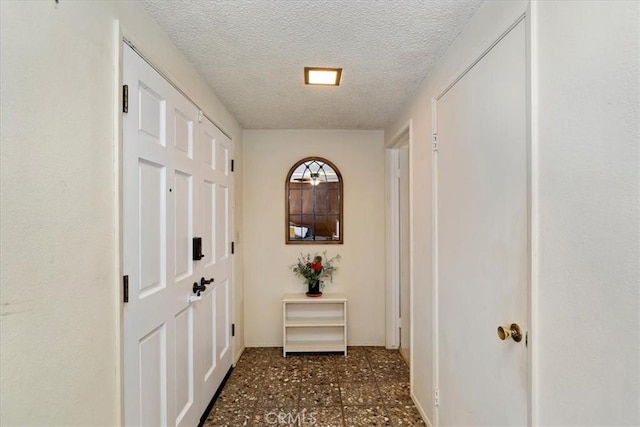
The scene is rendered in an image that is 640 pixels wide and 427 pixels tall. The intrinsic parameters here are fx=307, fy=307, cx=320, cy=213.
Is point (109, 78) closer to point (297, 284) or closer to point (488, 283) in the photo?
point (488, 283)

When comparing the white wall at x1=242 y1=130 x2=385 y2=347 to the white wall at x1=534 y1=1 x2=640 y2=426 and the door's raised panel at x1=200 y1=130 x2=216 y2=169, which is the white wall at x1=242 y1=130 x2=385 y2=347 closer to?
the door's raised panel at x1=200 y1=130 x2=216 y2=169

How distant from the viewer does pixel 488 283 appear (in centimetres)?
130

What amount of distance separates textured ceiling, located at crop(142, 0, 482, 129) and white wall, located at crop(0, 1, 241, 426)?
39 centimetres

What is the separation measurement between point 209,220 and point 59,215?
136cm

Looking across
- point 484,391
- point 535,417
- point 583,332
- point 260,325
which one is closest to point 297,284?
point 260,325

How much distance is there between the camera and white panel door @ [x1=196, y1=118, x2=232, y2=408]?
2.10 meters

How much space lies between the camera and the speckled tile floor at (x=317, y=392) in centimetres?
211

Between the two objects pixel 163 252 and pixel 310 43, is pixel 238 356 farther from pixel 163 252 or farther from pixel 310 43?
pixel 310 43

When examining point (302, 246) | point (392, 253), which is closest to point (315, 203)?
point (302, 246)

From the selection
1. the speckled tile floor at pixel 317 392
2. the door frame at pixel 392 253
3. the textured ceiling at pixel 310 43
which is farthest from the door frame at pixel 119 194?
the door frame at pixel 392 253

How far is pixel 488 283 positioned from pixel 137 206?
154cm

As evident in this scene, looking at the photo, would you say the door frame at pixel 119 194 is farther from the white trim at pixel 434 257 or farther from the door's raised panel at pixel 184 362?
→ the white trim at pixel 434 257

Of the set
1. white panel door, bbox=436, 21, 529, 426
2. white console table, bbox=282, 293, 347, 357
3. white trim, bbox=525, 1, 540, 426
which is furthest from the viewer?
white console table, bbox=282, 293, 347, 357

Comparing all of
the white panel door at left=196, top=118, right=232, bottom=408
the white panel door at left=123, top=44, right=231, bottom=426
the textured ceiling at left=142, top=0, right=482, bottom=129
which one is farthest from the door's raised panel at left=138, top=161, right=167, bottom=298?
the textured ceiling at left=142, top=0, right=482, bottom=129
